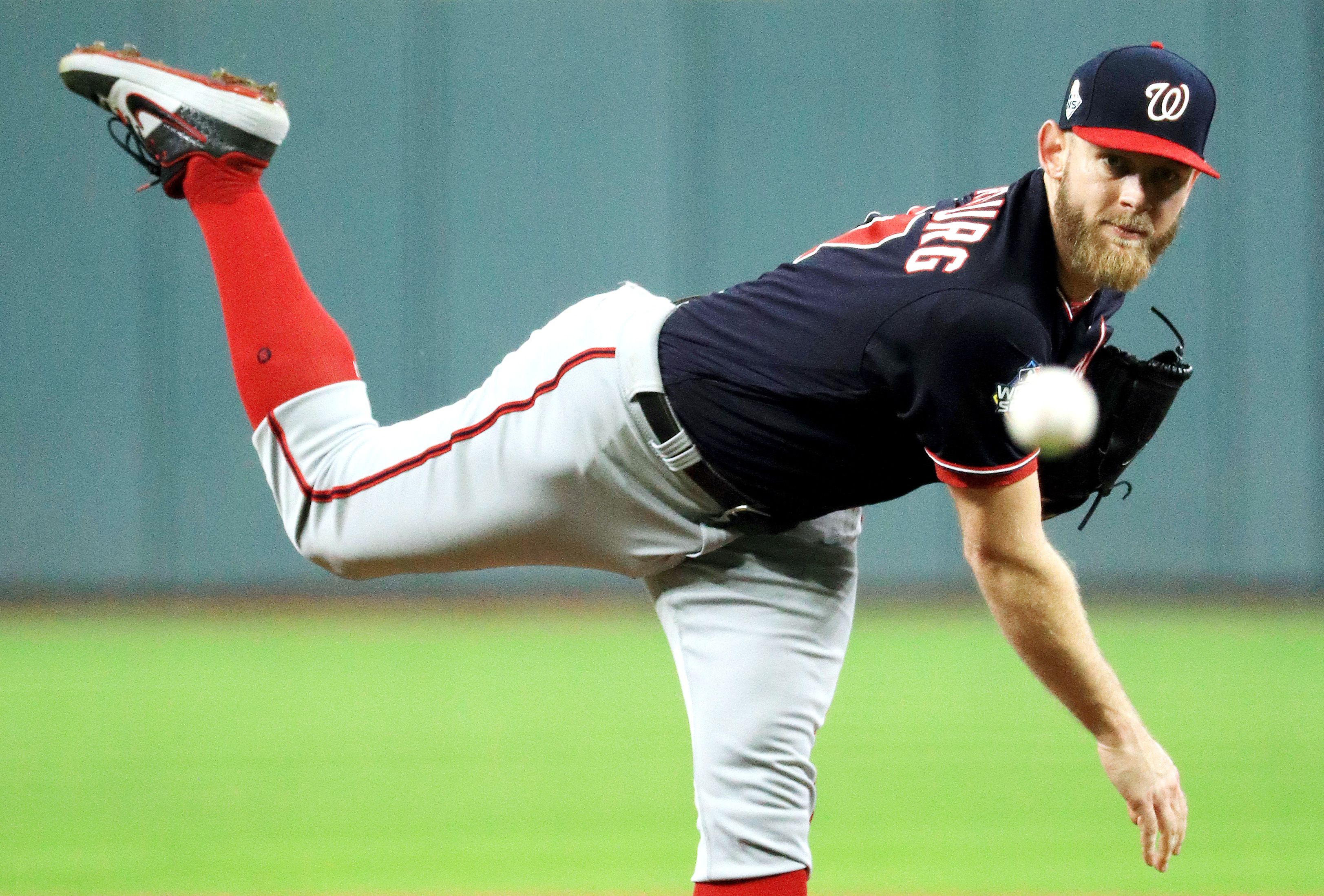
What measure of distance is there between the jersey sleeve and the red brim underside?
0.28m

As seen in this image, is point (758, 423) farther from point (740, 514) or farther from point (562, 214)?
point (562, 214)

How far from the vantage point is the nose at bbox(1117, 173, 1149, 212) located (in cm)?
205

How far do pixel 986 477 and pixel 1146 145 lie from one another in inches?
19.7

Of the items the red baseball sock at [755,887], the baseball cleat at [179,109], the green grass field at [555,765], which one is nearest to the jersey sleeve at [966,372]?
the red baseball sock at [755,887]

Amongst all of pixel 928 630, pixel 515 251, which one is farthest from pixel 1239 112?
pixel 515 251

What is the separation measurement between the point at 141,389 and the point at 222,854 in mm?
4633

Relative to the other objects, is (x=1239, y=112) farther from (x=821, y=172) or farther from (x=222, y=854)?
(x=222, y=854)

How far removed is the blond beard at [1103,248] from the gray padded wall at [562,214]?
551 cm

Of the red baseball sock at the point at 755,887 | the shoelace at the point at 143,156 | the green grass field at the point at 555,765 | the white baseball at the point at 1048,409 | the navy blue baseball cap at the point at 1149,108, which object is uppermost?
the navy blue baseball cap at the point at 1149,108

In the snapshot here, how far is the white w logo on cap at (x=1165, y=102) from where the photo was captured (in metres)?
2.03

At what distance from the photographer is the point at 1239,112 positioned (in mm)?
7801

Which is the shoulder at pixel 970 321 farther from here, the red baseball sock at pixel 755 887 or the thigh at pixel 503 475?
the red baseball sock at pixel 755 887

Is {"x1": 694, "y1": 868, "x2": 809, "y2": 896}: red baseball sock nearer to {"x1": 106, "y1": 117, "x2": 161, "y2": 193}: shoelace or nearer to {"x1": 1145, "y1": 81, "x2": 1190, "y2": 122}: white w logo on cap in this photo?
{"x1": 1145, "y1": 81, "x2": 1190, "y2": 122}: white w logo on cap

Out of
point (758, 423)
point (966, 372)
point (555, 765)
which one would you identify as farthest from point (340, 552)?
point (555, 765)
